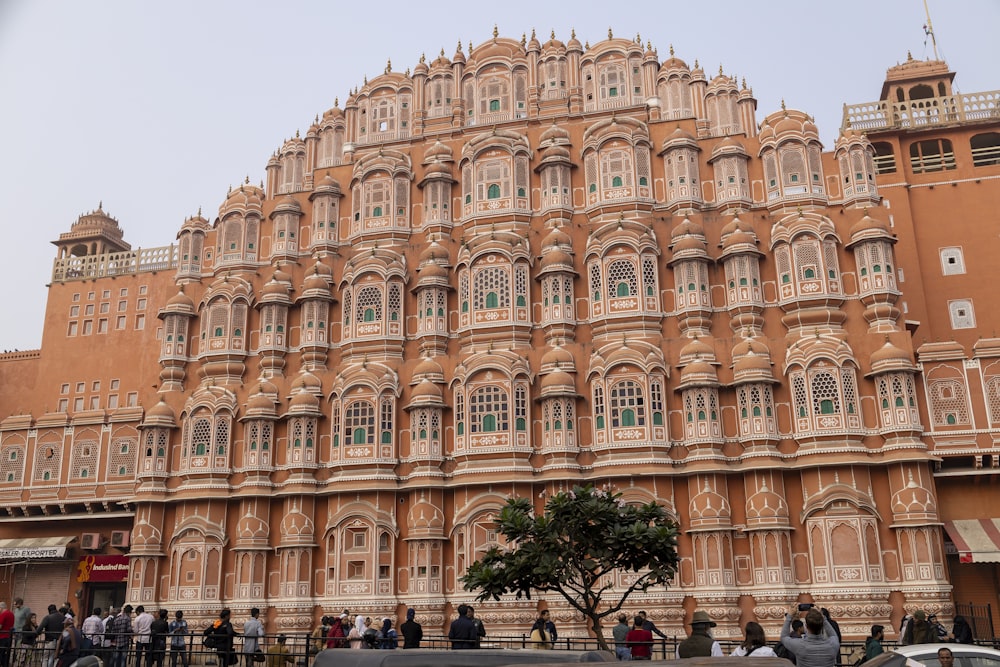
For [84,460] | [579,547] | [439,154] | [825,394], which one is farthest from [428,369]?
[84,460]

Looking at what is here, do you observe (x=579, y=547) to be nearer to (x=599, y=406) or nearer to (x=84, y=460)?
(x=599, y=406)

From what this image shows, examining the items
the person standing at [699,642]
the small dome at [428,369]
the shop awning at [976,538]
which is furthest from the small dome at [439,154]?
the person standing at [699,642]

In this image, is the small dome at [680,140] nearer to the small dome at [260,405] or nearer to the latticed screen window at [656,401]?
the latticed screen window at [656,401]

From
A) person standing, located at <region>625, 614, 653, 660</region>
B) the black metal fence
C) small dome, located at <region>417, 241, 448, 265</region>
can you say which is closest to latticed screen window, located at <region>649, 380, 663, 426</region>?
small dome, located at <region>417, 241, 448, 265</region>

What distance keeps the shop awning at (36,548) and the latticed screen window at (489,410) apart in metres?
18.2

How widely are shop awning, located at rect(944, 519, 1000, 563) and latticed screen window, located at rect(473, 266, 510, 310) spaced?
650 inches

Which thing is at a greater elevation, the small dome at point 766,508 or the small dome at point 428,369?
the small dome at point 428,369

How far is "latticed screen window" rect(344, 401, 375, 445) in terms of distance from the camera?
32625 millimetres

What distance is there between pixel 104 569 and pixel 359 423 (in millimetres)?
12765

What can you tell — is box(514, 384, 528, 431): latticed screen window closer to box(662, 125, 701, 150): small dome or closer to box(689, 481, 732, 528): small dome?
box(689, 481, 732, 528): small dome

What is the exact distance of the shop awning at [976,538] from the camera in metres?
27.5

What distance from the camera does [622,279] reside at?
3303cm

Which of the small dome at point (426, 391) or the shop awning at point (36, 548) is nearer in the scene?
the small dome at point (426, 391)

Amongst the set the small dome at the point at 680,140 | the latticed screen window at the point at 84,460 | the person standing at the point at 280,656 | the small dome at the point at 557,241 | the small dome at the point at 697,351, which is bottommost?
the person standing at the point at 280,656
